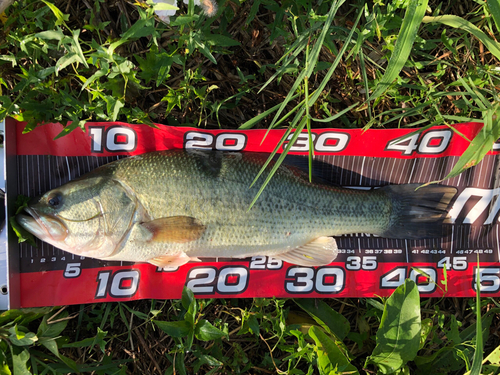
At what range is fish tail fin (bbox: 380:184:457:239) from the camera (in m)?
3.04

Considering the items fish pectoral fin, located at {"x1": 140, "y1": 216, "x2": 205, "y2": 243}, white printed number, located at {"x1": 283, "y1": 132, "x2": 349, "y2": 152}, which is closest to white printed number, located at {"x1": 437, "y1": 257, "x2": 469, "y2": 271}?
white printed number, located at {"x1": 283, "y1": 132, "x2": 349, "y2": 152}

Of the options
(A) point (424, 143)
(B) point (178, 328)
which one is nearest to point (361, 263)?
(A) point (424, 143)

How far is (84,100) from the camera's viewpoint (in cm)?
298

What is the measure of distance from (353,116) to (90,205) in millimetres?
2283

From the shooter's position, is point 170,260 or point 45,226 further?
point 170,260

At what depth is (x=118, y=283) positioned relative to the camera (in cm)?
305

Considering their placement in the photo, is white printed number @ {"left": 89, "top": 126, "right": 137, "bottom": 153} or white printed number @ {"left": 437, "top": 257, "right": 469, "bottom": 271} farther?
white printed number @ {"left": 437, "top": 257, "right": 469, "bottom": 271}

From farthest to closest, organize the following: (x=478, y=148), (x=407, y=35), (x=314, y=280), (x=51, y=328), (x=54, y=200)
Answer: (x=314, y=280) < (x=51, y=328) < (x=54, y=200) < (x=478, y=148) < (x=407, y=35)

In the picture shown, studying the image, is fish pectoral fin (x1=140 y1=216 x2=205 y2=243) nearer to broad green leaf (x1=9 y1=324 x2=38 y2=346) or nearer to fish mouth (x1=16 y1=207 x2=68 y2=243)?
fish mouth (x1=16 y1=207 x2=68 y2=243)

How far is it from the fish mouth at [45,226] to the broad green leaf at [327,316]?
196 centimetres

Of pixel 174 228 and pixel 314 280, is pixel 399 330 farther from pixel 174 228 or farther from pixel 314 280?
pixel 174 228

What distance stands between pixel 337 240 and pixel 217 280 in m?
1.09

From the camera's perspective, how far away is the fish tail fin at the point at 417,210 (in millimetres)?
3041

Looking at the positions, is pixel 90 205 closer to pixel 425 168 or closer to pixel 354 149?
pixel 354 149
